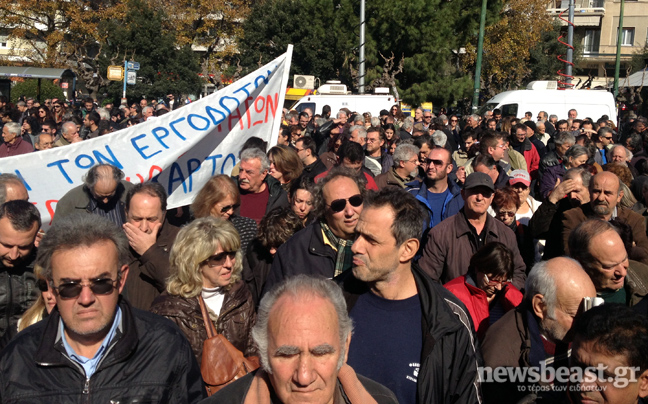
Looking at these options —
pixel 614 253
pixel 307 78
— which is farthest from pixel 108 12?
pixel 614 253

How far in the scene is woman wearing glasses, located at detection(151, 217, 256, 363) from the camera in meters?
3.59

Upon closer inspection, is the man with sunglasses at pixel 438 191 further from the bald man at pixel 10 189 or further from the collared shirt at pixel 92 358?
the collared shirt at pixel 92 358

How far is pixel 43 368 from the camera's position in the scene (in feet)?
8.61

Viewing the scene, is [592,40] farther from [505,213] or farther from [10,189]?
[10,189]

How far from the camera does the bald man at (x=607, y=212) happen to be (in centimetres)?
520

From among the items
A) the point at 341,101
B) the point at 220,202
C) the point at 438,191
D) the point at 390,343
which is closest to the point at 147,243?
the point at 220,202

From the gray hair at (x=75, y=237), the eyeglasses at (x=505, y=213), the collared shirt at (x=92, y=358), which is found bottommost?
the eyeglasses at (x=505, y=213)

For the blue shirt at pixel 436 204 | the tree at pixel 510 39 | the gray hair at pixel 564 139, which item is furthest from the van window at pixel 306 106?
the tree at pixel 510 39

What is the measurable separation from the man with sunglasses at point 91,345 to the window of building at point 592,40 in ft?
196

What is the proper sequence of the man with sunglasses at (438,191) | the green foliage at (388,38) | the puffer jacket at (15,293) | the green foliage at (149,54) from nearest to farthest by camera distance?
the puffer jacket at (15,293), the man with sunglasses at (438,191), the green foliage at (388,38), the green foliage at (149,54)

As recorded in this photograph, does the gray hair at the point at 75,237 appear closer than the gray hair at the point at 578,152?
Yes

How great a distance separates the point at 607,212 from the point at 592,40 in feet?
188

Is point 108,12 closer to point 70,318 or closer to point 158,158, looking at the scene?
point 158,158

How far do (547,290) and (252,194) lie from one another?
331 centimetres
